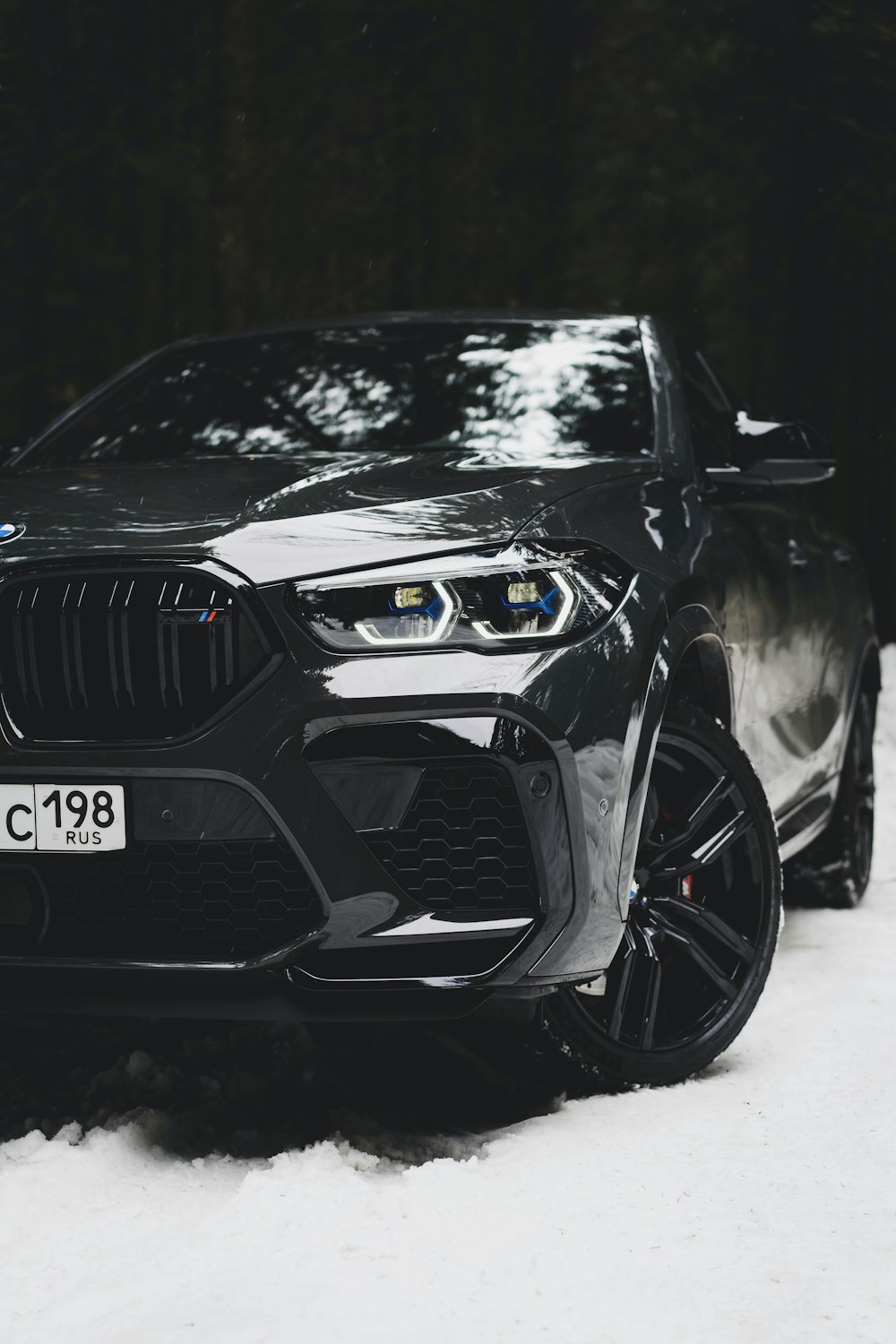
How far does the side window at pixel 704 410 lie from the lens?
13.0 ft

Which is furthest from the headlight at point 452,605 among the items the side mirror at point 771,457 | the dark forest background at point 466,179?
the dark forest background at point 466,179

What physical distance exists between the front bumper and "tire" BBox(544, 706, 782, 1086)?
412 millimetres

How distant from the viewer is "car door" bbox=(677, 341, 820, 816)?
3.79 m

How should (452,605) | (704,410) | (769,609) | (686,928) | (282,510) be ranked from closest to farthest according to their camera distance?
(452,605), (282,510), (686,928), (769,609), (704,410)

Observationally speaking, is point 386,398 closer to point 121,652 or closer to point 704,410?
point 704,410

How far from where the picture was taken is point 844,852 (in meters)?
5.18

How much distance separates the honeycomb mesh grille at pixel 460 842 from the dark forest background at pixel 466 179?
19.5 feet

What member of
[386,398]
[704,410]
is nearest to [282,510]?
[386,398]

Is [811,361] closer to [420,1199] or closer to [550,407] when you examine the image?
[550,407]

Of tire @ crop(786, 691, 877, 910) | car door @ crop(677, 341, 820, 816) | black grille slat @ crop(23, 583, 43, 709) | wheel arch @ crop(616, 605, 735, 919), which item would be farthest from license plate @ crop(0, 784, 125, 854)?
tire @ crop(786, 691, 877, 910)

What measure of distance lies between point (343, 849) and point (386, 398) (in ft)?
5.73

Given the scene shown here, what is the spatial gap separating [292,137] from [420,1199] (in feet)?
22.3

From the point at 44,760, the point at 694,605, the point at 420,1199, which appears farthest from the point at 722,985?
the point at 44,760

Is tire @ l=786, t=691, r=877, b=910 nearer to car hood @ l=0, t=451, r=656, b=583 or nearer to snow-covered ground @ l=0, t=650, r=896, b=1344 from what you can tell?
snow-covered ground @ l=0, t=650, r=896, b=1344
